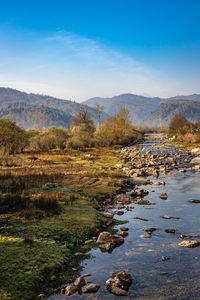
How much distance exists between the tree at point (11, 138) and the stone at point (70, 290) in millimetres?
34167

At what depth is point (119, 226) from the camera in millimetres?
10812

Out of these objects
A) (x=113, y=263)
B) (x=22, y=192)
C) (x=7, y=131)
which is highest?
(x=7, y=131)

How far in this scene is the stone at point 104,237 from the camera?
9102 mm

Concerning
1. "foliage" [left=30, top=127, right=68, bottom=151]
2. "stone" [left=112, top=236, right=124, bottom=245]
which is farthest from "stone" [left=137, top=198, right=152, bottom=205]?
"foliage" [left=30, top=127, right=68, bottom=151]

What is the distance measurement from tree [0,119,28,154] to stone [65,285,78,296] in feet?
112

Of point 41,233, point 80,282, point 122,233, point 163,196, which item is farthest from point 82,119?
point 80,282

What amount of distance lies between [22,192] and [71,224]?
5.28 metres

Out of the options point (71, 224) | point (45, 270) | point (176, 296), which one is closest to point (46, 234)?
point (71, 224)

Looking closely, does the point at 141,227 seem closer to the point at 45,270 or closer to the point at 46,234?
the point at 46,234

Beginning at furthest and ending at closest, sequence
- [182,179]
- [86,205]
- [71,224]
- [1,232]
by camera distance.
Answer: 1. [182,179]
2. [86,205]
3. [71,224]
4. [1,232]

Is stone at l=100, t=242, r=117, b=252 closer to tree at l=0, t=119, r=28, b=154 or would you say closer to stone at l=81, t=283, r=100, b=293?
stone at l=81, t=283, r=100, b=293

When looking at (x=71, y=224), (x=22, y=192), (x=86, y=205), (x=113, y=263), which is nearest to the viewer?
(x=113, y=263)

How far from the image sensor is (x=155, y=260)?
7.77 meters

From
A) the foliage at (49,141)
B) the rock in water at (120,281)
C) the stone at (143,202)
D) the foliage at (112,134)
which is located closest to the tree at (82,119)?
the foliage at (112,134)
